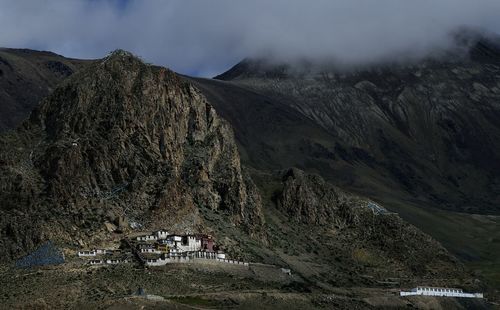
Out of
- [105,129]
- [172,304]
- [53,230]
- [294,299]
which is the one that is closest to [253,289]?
[294,299]

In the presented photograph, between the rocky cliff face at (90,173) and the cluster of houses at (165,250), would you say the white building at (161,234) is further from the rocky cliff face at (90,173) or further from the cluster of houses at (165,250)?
the rocky cliff face at (90,173)

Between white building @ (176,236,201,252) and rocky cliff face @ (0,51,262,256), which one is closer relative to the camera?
rocky cliff face @ (0,51,262,256)

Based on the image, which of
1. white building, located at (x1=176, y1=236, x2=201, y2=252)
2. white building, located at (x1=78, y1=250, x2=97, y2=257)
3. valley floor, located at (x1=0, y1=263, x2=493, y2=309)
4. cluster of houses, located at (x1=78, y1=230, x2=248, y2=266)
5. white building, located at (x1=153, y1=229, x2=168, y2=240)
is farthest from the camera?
white building, located at (x1=153, y1=229, x2=168, y2=240)

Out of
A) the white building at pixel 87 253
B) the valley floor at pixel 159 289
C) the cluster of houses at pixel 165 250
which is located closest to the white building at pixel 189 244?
the cluster of houses at pixel 165 250

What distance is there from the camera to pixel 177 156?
199250 mm

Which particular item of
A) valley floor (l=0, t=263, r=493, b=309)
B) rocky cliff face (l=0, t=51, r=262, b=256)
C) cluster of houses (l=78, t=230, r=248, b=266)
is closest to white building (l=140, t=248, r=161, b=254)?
cluster of houses (l=78, t=230, r=248, b=266)

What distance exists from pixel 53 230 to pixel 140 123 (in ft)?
128

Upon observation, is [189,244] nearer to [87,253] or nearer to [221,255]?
[221,255]

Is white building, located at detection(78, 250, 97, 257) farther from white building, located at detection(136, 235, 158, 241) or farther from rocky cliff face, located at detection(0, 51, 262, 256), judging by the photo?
white building, located at detection(136, 235, 158, 241)

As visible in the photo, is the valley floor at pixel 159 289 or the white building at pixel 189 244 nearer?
the valley floor at pixel 159 289

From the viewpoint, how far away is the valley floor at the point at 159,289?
144 m

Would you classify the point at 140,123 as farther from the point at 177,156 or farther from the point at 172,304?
the point at 172,304

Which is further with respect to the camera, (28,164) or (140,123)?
(140,123)

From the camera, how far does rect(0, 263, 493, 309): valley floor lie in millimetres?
143500
